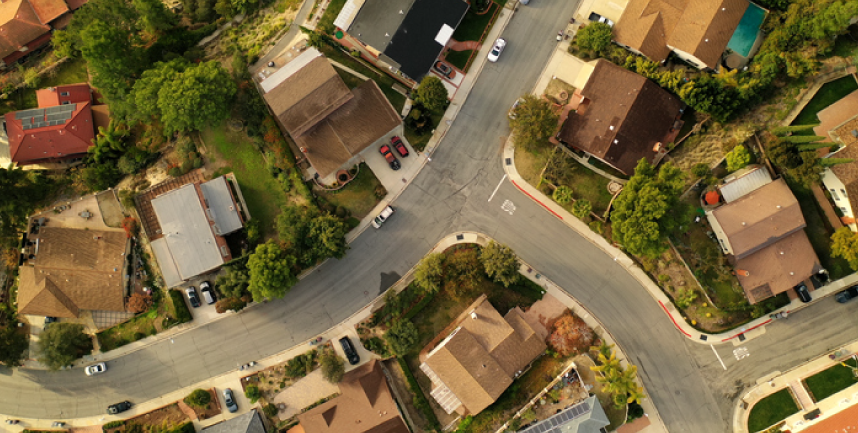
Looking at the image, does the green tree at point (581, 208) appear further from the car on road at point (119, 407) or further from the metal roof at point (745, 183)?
the car on road at point (119, 407)

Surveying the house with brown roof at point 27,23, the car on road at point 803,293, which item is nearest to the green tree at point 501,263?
the car on road at point 803,293

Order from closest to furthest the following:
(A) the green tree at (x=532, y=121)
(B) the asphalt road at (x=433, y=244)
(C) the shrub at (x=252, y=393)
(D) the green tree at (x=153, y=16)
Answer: (A) the green tree at (x=532, y=121)
(C) the shrub at (x=252, y=393)
(B) the asphalt road at (x=433, y=244)
(D) the green tree at (x=153, y=16)

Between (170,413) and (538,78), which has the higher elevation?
(538,78)

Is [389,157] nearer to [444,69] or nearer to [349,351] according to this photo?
[444,69]

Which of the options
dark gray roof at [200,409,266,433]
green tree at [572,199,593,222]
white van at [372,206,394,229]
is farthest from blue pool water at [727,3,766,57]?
dark gray roof at [200,409,266,433]

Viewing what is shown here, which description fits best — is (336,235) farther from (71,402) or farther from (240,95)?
(71,402)

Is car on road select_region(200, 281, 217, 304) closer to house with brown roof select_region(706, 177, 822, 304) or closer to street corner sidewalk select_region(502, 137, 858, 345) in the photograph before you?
street corner sidewalk select_region(502, 137, 858, 345)

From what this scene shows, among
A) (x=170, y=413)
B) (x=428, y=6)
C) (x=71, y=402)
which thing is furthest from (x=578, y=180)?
(x=71, y=402)
